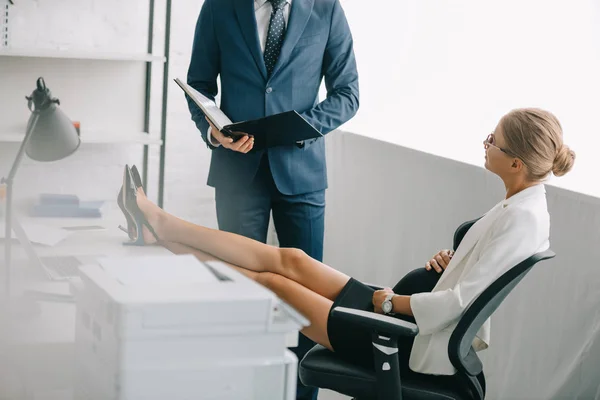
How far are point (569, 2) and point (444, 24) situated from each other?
2.50 feet

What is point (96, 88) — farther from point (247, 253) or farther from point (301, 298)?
point (301, 298)

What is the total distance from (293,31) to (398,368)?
123 cm

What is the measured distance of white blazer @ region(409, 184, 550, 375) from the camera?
6.14ft

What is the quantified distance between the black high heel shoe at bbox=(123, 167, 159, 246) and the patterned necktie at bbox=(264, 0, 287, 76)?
60 cm

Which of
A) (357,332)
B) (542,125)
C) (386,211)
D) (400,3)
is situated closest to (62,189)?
(386,211)

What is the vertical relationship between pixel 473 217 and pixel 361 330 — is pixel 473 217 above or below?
above

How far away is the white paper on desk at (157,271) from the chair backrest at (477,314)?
0.66 meters

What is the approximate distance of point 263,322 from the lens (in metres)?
1.29

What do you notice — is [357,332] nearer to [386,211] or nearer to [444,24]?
[386,211]

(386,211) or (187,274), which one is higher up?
(187,274)

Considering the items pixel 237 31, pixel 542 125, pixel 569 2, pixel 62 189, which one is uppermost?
pixel 569 2

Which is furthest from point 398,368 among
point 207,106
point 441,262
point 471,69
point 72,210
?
point 471,69

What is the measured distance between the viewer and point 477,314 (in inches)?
70.2

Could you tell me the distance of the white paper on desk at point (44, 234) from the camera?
227 cm
